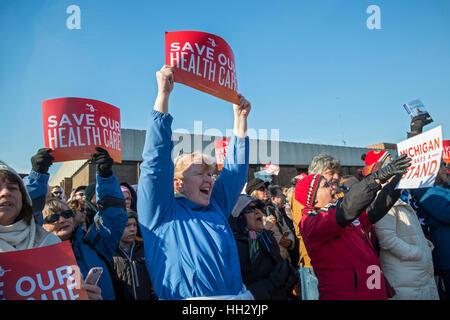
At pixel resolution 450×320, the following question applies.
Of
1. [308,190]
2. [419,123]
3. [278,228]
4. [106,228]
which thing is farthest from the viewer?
[278,228]

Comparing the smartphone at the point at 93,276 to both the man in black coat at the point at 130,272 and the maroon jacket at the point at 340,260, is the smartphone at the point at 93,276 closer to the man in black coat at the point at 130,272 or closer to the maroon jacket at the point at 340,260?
the man in black coat at the point at 130,272

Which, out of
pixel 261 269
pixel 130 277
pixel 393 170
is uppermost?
pixel 393 170

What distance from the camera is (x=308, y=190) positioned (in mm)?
3012

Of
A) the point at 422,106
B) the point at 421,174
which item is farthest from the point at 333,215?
the point at 422,106

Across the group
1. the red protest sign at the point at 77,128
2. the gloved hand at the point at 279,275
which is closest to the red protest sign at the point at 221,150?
the red protest sign at the point at 77,128

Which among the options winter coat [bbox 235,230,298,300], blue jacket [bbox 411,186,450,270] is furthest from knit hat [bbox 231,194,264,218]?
blue jacket [bbox 411,186,450,270]

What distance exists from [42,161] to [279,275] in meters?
2.20

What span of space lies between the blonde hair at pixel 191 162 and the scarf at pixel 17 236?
92 cm

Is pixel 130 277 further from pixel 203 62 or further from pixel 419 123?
pixel 419 123

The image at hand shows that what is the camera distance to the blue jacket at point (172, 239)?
1752 millimetres

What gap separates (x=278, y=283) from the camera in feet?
9.10

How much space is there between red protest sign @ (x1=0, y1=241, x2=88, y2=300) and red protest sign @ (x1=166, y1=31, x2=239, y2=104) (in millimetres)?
1385

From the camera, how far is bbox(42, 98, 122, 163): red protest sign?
3.00m

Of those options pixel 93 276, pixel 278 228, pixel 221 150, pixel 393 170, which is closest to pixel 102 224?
pixel 93 276
